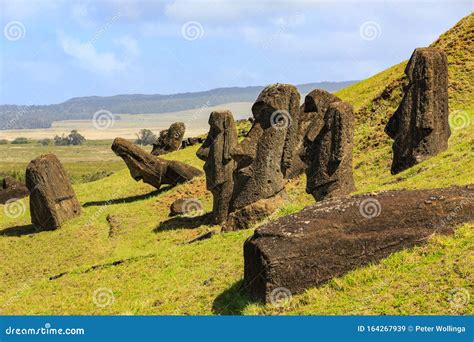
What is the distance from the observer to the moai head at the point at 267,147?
85.4 feet

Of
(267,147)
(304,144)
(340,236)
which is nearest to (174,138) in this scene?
(304,144)

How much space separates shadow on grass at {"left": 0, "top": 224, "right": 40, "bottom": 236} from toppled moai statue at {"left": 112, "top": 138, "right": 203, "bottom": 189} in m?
6.63

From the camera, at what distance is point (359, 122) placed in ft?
145

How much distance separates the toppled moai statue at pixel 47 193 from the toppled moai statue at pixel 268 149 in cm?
1280

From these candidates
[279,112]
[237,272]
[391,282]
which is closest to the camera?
[391,282]

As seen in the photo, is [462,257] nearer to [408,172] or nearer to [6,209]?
[408,172]

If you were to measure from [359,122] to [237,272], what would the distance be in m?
27.9

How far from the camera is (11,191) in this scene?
5000 centimetres

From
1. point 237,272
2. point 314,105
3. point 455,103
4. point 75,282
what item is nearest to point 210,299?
point 237,272

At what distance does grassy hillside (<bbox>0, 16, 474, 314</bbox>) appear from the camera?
1416 centimetres

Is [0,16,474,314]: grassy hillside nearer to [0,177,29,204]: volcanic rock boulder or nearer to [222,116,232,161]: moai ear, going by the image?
[222,116,232,161]: moai ear

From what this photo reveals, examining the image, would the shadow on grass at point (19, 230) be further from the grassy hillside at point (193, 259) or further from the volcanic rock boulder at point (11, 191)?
the volcanic rock boulder at point (11, 191)

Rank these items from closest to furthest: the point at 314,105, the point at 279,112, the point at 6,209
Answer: the point at 279,112 < the point at 314,105 < the point at 6,209

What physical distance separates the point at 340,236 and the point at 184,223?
674 inches
